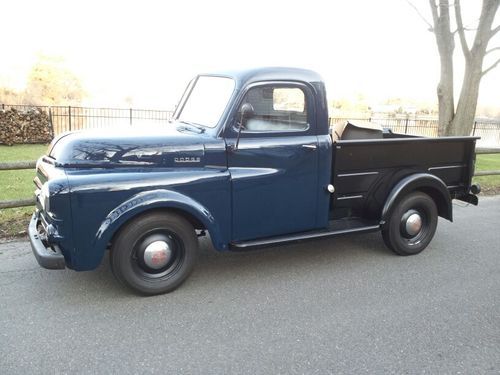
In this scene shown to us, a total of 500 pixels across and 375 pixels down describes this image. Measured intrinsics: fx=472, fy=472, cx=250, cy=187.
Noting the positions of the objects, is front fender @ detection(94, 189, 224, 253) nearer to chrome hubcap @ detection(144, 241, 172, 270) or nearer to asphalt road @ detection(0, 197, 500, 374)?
chrome hubcap @ detection(144, 241, 172, 270)

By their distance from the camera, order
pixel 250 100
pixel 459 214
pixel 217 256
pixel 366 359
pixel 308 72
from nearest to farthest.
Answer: pixel 366 359 < pixel 250 100 < pixel 308 72 < pixel 217 256 < pixel 459 214

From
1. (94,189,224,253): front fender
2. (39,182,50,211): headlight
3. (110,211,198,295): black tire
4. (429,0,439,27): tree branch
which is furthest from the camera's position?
(429,0,439,27): tree branch

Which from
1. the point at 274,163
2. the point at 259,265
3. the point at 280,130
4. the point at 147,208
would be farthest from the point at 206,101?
the point at 259,265

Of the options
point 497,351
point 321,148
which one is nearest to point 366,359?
point 497,351

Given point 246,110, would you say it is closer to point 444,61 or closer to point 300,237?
point 300,237

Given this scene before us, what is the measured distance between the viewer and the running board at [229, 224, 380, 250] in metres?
4.26

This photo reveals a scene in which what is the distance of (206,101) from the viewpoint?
4602 mm

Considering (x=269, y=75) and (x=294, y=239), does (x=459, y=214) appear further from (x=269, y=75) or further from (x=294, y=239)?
(x=269, y=75)

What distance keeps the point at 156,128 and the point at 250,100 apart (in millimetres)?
921

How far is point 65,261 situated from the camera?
12.0ft

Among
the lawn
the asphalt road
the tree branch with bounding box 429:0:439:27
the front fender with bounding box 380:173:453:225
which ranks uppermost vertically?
the tree branch with bounding box 429:0:439:27

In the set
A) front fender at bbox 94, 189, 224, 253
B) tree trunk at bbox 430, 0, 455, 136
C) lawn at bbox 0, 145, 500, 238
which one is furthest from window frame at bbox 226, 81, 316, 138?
tree trunk at bbox 430, 0, 455, 136

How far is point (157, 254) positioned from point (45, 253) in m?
0.86

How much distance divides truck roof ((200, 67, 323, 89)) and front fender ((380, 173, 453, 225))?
141 centimetres
